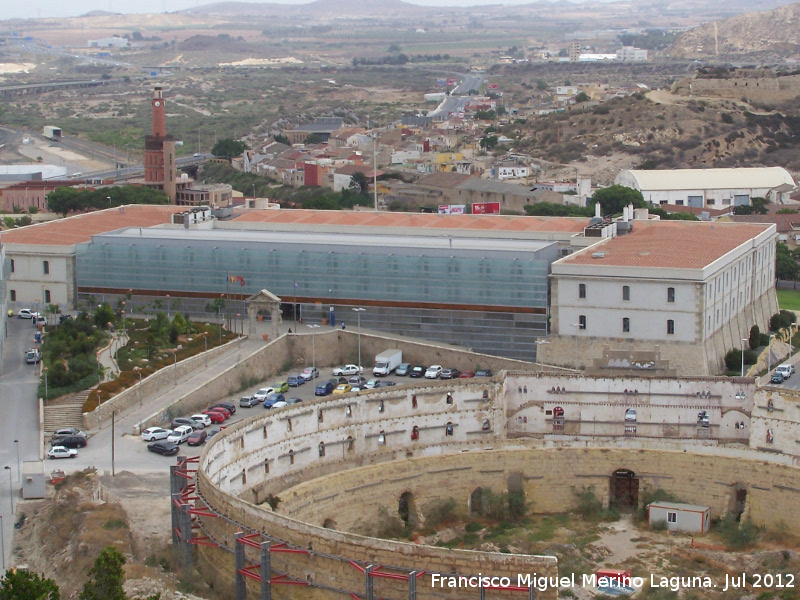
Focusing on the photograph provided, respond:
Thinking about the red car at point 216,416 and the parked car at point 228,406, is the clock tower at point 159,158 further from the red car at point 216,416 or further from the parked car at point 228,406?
the red car at point 216,416

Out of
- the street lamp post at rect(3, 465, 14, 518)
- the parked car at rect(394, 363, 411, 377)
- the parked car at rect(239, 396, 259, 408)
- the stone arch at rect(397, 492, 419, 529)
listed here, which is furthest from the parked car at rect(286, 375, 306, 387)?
the street lamp post at rect(3, 465, 14, 518)

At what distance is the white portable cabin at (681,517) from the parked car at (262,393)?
14380 millimetres

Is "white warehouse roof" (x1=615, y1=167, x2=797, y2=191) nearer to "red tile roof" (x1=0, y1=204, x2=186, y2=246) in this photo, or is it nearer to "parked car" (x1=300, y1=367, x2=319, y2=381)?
"red tile roof" (x1=0, y1=204, x2=186, y2=246)

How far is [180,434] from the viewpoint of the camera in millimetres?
46031

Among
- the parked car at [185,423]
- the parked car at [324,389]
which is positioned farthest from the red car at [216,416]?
the parked car at [324,389]

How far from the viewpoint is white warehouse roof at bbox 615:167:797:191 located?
95.8 metres

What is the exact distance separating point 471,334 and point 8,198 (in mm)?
44494

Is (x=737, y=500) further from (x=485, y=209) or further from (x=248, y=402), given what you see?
(x=485, y=209)

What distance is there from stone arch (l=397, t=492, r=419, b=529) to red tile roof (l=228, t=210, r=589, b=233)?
23786 millimetres

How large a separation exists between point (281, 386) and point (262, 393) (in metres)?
1.56

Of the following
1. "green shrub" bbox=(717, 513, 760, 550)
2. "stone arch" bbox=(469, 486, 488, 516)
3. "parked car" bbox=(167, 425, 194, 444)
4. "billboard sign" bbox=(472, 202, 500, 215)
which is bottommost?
"green shrub" bbox=(717, 513, 760, 550)

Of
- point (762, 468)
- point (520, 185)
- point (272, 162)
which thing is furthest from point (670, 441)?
point (272, 162)

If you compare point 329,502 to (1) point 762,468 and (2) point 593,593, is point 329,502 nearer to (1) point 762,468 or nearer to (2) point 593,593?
(2) point 593,593

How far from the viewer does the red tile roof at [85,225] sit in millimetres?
63906
